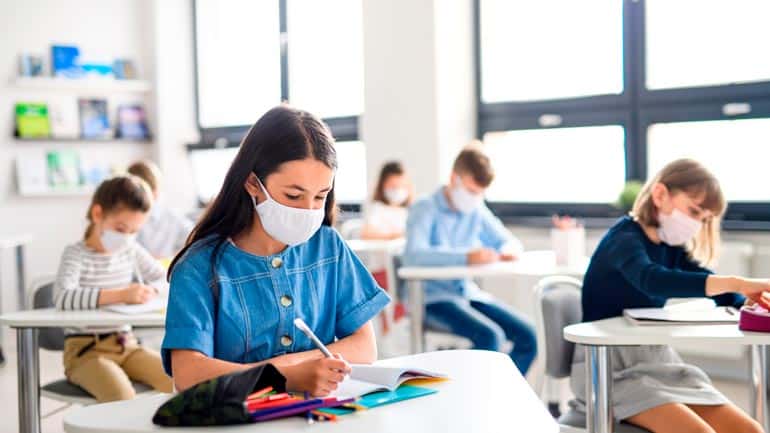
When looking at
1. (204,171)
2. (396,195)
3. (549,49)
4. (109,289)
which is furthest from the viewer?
(204,171)

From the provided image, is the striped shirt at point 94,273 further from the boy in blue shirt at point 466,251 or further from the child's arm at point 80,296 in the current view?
the boy in blue shirt at point 466,251

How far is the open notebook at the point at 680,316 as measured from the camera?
2361 millimetres

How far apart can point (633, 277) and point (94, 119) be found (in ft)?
Result: 18.3

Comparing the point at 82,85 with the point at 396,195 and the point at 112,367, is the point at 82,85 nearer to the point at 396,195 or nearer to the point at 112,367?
the point at 396,195

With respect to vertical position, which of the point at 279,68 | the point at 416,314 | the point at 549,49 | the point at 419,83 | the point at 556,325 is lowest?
the point at 416,314

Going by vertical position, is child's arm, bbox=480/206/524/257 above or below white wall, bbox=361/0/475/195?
below

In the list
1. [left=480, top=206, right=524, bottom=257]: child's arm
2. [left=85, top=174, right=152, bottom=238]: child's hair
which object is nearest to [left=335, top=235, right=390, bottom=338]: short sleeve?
[left=85, top=174, right=152, bottom=238]: child's hair

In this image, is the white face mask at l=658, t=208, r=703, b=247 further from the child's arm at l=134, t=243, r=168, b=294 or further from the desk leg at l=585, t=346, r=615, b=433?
the child's arm at l=134, t=243, r=168, b=294

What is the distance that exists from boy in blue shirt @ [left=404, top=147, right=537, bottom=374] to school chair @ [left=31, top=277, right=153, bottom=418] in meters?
1.41

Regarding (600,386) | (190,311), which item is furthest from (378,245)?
(190,311)

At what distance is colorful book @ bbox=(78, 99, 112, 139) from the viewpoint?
7.17 metres

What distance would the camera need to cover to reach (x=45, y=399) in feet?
14.6

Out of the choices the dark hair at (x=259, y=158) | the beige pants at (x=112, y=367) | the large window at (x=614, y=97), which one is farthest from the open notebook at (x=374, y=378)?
the large window at (x=614, y=97)

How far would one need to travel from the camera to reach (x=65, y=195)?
279 inches
